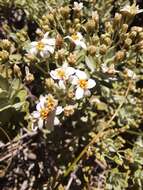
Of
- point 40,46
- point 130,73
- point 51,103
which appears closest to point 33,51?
point 40,46

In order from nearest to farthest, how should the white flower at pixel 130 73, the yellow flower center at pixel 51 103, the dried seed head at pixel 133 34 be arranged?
the yellow flower center at pixel 51 103, the dried seed head at pixel 133 34, the white flower at pixel 130 73

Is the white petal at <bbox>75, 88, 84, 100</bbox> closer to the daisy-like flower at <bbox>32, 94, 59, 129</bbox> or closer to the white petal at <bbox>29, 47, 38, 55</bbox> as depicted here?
the daisy-like flower at <bbox>32, 94, 59, 129</bbox>

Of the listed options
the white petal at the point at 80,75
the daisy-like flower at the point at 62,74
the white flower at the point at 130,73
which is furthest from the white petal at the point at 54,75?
the white flower at the point at 130,73

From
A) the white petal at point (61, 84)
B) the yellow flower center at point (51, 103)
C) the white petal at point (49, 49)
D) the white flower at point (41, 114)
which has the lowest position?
the white flower at point (41, 114)

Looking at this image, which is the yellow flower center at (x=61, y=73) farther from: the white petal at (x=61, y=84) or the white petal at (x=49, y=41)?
the white petal at (x=49, y=41)

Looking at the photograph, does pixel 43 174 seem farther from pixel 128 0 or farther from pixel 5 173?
pixel 128 0
